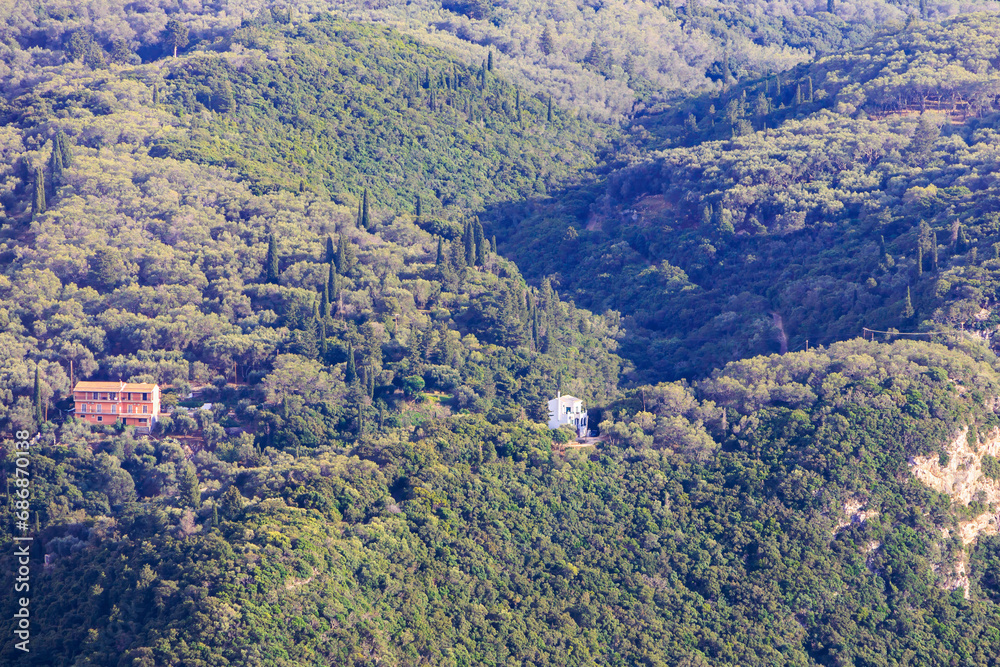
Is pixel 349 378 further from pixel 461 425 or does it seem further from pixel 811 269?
pixel 811 269

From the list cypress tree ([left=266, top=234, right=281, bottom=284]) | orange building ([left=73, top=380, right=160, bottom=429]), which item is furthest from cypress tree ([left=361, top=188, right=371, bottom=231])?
orange building ([left=73, top=380, right=160, bottom=429])

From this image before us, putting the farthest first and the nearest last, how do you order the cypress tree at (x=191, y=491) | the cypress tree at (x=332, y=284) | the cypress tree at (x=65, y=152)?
the cypress tree at (x=65, y=152), the cypress tree at (x=332, y=284), the cypress tree at (x=191, y=491)

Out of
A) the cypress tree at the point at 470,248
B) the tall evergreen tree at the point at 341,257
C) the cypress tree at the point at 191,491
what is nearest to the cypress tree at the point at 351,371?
the tall evergreen tree at the point at 341,257

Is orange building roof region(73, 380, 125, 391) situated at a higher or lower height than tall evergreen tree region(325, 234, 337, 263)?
lower

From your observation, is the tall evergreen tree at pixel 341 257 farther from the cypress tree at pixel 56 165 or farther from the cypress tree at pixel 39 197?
the cypress tree at pixel 56 165

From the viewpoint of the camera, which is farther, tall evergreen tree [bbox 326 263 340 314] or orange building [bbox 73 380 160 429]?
tall evergreen tree [bbox 326 263 340 314]

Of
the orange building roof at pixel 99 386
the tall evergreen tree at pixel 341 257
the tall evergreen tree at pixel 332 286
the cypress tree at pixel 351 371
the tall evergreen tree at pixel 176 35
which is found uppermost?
the tall evergreen tree at pixel 176 35

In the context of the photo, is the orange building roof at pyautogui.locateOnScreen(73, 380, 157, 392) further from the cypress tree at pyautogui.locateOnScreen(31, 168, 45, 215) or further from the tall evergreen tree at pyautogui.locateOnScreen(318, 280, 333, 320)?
the cypress tree at pyautogui.locateOnScreen(31, 168, 45, 215)
